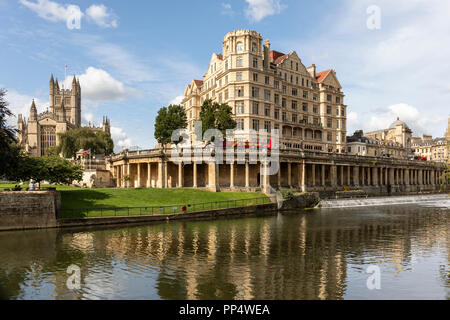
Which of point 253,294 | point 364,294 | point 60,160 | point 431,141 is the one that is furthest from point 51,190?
point 431,141

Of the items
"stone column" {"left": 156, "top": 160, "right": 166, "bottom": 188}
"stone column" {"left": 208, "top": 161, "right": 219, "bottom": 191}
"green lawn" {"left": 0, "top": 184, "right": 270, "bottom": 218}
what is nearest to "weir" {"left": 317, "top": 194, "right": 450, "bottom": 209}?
"green lawn" {"left": 0, "top": 184, "right": 270, "bottom": 218}

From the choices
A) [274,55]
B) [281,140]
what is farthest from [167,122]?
[274,55]

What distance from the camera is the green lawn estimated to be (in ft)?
129

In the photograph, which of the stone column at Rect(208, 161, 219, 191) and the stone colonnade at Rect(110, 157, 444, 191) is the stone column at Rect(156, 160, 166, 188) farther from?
the stone column at Rect(208, 161, 219, 191)

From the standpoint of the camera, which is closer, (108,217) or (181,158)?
(108,217)

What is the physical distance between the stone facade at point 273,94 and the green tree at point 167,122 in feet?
38.0

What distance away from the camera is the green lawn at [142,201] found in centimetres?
3941

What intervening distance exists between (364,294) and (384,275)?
3.75 metres

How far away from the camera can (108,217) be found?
37.3m

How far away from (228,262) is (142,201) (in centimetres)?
2860

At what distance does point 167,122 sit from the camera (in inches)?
2923

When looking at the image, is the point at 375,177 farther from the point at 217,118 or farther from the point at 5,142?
the point at 5,142

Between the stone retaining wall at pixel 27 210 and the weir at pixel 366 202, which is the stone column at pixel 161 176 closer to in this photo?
the stone retaining wall at pixel 27 210
